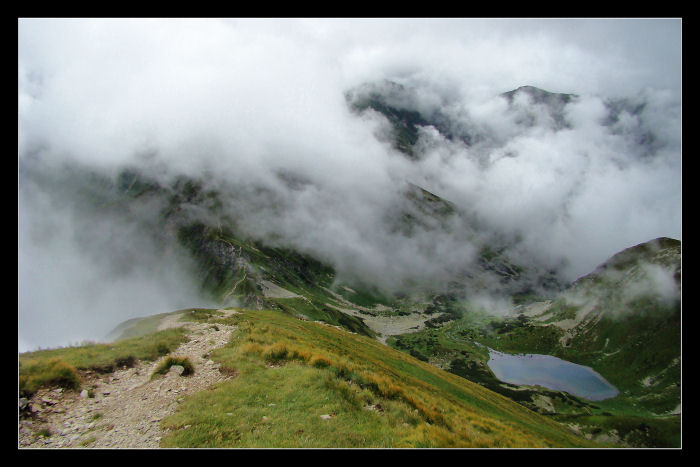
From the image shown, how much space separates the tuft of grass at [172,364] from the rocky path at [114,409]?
324 mm

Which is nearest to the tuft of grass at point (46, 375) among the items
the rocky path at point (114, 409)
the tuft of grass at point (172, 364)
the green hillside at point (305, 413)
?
the rocky path at point (114, 409)

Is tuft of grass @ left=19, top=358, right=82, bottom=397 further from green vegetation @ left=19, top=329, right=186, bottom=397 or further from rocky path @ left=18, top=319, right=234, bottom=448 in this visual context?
rocky path @ left=18, top=319, right=234, bottom=448

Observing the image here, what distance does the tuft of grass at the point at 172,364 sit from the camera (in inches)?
663

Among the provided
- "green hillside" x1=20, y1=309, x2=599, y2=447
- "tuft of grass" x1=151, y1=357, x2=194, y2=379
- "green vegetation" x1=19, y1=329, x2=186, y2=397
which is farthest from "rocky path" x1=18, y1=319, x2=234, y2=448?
"green hillside" x1=20, y1=309, x2=599, y2=447

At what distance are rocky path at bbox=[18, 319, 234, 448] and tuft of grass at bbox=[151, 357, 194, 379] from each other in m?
0.32

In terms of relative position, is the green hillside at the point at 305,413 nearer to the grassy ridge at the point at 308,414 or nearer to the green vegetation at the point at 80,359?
the grassy ridge at the point at 308,414

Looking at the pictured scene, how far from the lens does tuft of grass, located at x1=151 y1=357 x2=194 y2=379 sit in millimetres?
16828

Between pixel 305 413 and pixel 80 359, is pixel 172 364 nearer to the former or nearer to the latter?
pixel 80 359

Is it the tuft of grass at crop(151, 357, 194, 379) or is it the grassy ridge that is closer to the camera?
the grassy ridge
